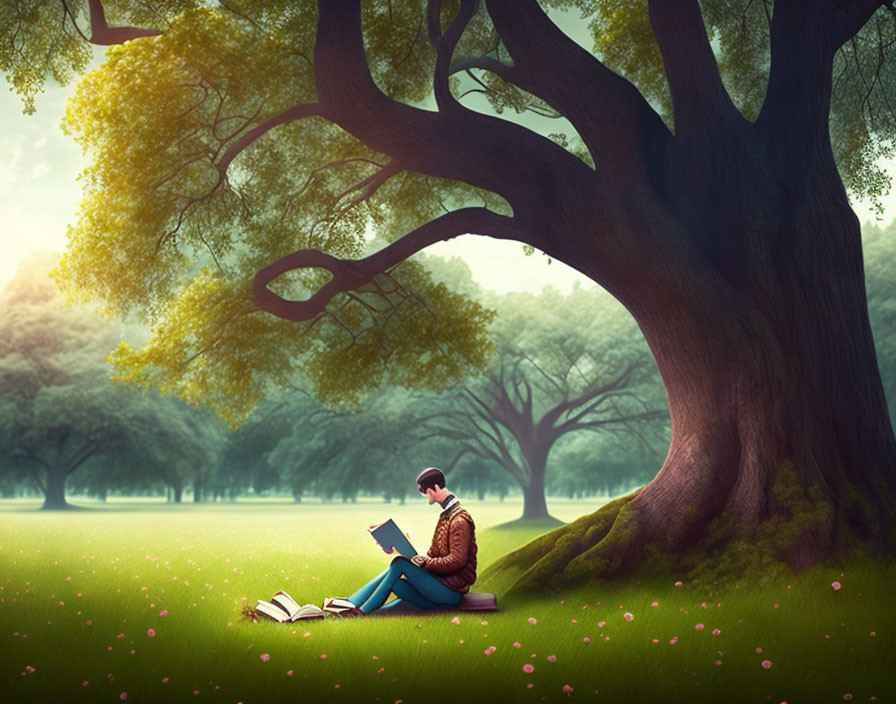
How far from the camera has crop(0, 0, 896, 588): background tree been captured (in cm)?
984

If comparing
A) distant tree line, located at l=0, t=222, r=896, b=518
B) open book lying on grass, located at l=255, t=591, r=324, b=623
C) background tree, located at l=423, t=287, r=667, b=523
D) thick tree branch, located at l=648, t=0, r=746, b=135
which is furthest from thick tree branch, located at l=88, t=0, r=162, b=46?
background tree, located at l=423, t=287, r=667, b=523

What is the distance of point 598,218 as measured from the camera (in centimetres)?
1036

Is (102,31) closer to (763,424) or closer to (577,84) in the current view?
(577,84)

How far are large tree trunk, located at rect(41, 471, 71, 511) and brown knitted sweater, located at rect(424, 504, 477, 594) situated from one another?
1738 inches

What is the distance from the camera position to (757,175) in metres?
10.8

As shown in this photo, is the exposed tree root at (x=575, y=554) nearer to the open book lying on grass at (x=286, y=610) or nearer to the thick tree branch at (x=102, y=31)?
the open book lying on grass at (x=286, y=610)

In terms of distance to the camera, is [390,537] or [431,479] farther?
[431,479]

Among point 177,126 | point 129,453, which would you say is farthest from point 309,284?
point 129,453

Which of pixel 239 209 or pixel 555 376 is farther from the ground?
pixel 239 209

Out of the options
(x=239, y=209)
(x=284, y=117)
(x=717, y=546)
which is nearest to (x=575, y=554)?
(x=717, y=546)

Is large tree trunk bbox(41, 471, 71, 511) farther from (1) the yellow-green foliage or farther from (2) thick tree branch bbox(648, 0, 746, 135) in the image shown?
(2) thick tree branch bbox(648, 0, 746, 135)

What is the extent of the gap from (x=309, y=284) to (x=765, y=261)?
9.43m

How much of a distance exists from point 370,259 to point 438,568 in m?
4.64

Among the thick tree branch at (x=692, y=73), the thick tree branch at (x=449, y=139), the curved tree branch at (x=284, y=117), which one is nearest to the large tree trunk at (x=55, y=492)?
the curved tree branch at (x=284, y=117)
